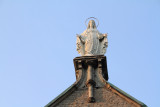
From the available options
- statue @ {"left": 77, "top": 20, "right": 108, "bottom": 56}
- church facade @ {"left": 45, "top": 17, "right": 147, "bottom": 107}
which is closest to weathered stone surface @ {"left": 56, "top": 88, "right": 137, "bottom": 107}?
church facade @ {"left": 45, "top": 17, "right": 147, "bottom": 107}

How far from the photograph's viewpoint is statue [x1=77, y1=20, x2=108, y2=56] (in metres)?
22.8

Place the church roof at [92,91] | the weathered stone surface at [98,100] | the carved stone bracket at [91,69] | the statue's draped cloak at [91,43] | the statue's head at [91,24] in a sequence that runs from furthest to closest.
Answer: the statue's head at [91,24]
the statue's draped cloak at [91,43]
the carved stone bracket at [91,69]
the church roof at [92,91]
the weathered stone surface at [98,100]

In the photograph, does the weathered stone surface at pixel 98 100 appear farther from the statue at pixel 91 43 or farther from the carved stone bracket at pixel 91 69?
the statue at pixel 91 43

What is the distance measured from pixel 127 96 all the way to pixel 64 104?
10.2ft

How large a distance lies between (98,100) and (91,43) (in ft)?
14.6

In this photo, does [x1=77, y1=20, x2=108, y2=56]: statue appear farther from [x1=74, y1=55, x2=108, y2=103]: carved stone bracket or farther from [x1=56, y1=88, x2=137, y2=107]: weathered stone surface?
[x1=56, y1=88, x2=137, y2=107]: weathered stone surface

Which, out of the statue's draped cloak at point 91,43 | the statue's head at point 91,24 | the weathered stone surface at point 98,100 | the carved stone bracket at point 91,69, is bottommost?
the weathered stone surface at point 98,100

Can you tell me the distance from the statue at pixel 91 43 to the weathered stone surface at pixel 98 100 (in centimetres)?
288

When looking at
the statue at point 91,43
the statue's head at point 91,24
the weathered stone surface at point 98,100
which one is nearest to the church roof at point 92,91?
the weathered stone surface at point 98,100

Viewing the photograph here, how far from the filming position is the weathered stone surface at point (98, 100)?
19.4 metres

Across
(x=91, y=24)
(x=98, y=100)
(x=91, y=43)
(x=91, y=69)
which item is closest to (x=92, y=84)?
(x=91, y=69)

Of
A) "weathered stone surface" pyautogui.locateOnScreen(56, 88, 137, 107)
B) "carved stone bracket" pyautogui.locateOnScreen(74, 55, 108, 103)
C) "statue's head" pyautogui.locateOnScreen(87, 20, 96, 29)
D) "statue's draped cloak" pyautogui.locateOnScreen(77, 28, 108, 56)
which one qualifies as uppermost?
"statue's head" pyautogui.locateOnScreen(87, 20, 96, 29)

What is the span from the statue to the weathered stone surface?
288 cm

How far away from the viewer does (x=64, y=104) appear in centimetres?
1986
